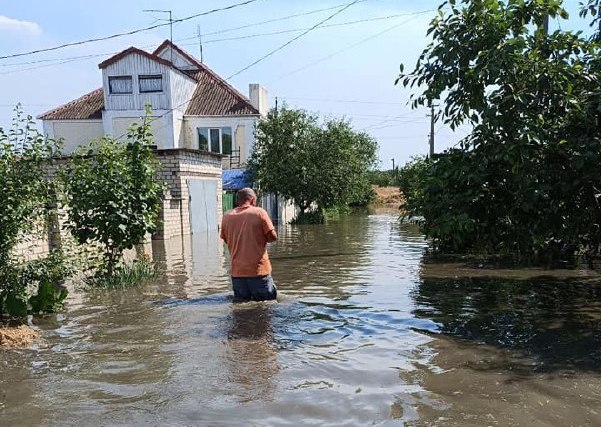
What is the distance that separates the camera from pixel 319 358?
18.6 ft

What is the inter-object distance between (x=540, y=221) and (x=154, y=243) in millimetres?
12985

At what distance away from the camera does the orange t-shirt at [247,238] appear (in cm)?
760

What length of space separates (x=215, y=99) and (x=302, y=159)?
8.03 m

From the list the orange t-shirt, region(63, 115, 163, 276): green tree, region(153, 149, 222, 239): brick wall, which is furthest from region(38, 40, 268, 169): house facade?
the orange t-shirt

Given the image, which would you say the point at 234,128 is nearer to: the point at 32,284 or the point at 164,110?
the point at 164,110

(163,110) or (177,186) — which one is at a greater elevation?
→ (163,110)

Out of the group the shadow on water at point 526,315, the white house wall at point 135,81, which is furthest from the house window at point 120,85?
the shadow on water at point 526,315

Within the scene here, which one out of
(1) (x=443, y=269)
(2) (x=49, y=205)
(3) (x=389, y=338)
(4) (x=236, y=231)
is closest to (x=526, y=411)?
(3) (x=389, y=338)

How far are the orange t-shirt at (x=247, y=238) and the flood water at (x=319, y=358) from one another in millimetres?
546

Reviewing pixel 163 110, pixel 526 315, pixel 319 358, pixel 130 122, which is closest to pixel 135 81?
pixel 163 110

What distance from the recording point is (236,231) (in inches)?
302

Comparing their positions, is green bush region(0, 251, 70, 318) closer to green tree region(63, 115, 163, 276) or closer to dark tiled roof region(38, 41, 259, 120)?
green tree region(63, 115, 163, 276)

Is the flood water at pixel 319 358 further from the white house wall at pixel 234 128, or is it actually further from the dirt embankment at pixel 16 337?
the white house wall at pixel 234 128

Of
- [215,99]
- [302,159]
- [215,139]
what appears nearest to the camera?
[302,159]
